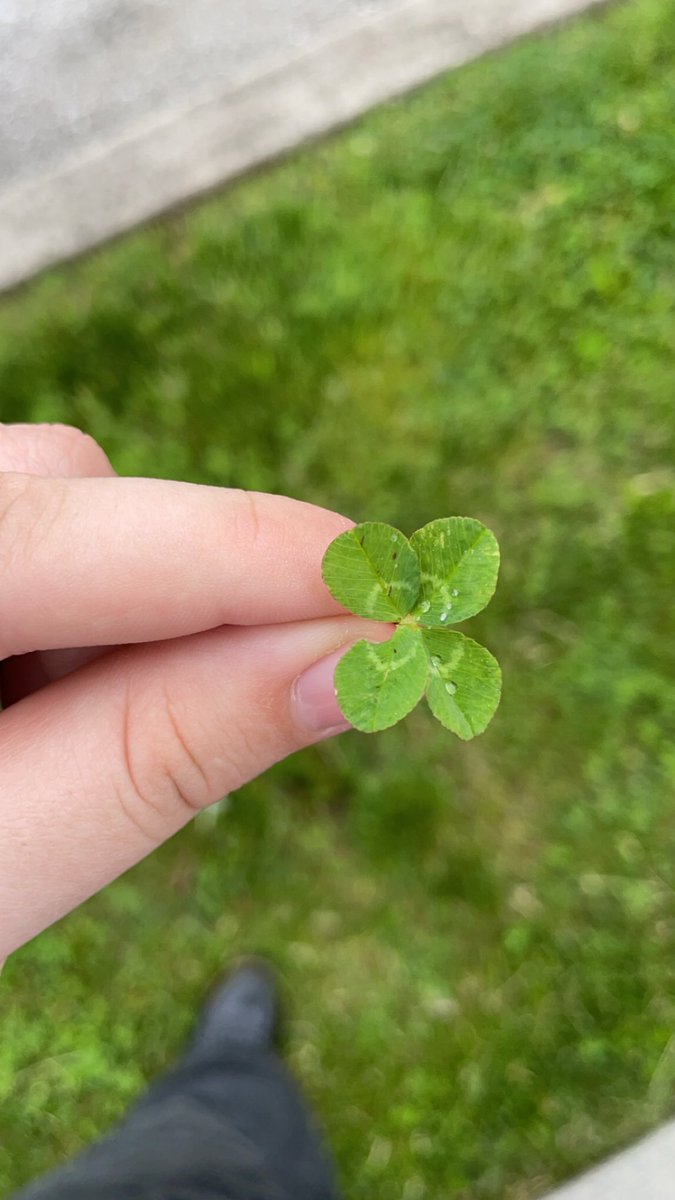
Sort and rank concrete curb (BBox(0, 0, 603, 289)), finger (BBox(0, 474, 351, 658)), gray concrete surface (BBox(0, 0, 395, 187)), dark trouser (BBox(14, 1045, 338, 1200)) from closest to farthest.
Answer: finger (BBox(0, 474, 351, 658)) → dark trouser (BBox(14, 1045, 338, 1200)) → concrete curb (BBox(0, 0, 603, 289)) → gray concrete surface (BBox(0, 0, 395, 187))

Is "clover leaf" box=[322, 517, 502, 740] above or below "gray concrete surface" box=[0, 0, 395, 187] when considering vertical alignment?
below

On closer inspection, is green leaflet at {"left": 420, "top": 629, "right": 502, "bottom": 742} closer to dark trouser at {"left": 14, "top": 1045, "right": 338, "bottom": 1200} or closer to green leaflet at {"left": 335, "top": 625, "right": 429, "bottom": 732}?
green leaflet at {"left": 335, "top": 625, "right": 429, "bottom": 732}

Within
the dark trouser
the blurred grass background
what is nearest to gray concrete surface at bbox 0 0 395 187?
the blurred grass background

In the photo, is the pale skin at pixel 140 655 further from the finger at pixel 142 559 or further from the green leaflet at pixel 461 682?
the green leaflet at pixel 461 682

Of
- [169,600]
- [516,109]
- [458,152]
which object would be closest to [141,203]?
[458,152]

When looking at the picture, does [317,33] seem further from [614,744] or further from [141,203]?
[614,744]

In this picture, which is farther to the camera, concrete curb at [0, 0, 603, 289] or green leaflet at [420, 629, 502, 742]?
concrete curb at [0, 0, 603, 289]
